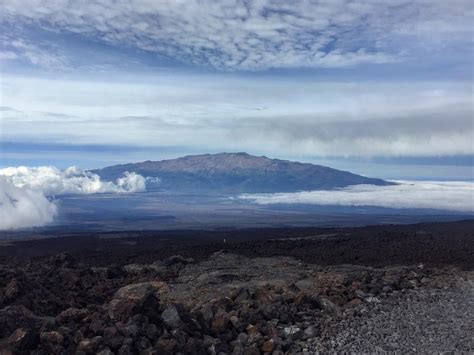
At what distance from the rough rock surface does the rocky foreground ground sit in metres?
Answer: 0.03

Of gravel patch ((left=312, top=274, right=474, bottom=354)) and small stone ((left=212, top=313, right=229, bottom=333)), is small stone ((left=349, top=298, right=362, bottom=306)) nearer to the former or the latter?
gravel patch ((left=312, top=274, right=474, bottom=354))

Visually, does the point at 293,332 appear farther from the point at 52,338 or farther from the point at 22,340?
the point at 22,340

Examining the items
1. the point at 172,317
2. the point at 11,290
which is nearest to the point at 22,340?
the point at 172,317

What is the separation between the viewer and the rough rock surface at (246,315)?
11719 millimetres

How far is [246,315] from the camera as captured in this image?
46.8 ft

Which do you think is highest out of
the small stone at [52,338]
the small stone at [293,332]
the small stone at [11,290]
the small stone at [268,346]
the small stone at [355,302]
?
the small stone at [355,302]

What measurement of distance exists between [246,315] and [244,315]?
0.18 feet

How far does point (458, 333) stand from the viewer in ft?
45.1

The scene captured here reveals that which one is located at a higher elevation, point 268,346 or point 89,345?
point 89,345

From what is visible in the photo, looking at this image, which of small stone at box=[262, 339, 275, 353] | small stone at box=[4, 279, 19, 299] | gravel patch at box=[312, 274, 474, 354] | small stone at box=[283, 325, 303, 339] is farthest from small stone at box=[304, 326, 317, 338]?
small stone at box=[4, 279, 19, 299]

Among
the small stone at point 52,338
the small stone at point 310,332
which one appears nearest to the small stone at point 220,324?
the small stone at point 310,332

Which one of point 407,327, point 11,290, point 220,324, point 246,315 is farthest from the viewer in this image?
point 11,290

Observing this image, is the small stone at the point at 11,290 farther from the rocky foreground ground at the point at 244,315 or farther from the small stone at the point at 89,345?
the small stone at the point at 89,345

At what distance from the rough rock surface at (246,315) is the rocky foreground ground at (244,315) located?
0.03 m
